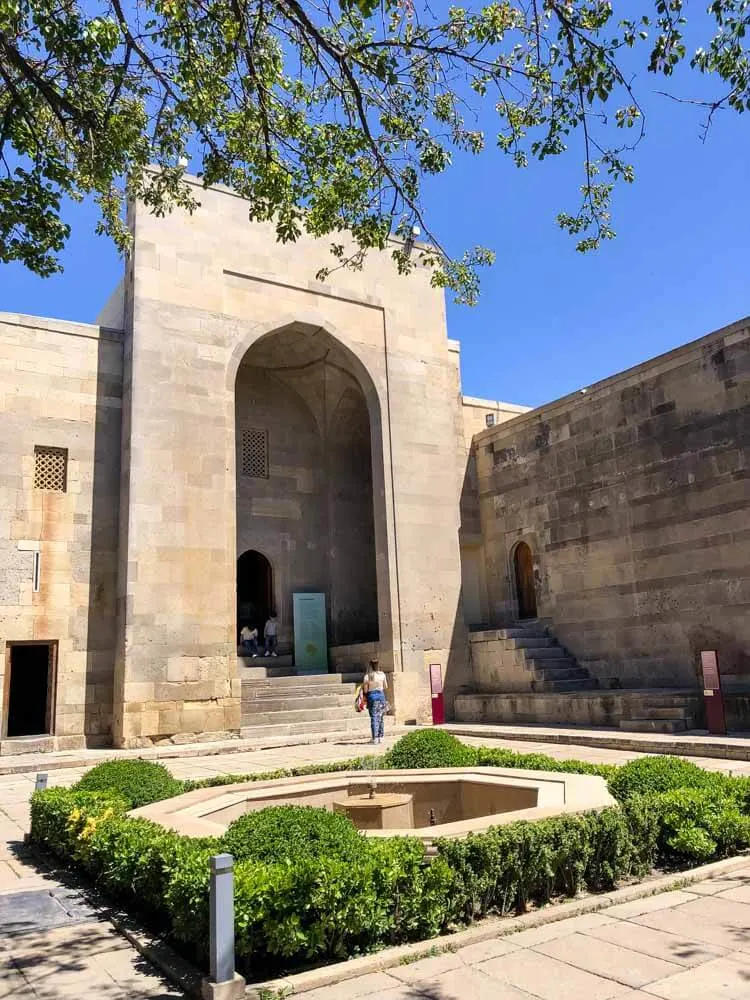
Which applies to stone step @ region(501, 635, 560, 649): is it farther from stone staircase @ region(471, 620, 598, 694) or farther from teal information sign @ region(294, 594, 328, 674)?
teal information sign @ region(294, 594, 328, 674)

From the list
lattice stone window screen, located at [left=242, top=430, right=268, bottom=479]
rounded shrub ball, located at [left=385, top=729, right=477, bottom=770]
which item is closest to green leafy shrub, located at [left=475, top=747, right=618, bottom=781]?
rounded shrub ball, located at [left=385, top=729, right=477, bottom=770]

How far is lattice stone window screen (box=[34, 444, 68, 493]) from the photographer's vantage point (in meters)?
15.9

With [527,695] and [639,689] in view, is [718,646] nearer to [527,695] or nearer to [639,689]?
[639,689]

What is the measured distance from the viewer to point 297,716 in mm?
16938

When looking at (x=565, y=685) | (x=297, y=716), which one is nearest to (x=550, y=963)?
(x=565, y=685)

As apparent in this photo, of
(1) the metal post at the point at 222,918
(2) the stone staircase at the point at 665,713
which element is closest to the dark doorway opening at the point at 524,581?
(2) the stone staircase at the point at 665,713

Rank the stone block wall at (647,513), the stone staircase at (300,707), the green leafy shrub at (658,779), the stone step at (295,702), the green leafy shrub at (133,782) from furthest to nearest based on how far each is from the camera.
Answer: the stone step at (295,702) < the stone staircase at (300,707) < the stone block wall at (647,513) < the green leafy shrub at (133,782) < the green leafy shrub at (658,779)

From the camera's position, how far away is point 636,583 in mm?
15797

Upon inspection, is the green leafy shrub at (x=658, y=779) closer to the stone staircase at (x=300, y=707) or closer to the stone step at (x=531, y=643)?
the stone staircase at (x=300, y=707)

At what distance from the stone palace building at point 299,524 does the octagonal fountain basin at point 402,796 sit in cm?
671

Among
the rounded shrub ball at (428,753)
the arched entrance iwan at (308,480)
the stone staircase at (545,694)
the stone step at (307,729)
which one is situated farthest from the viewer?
the arched entrance iwan at (308,480)

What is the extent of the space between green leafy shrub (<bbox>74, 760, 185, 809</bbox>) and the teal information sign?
12.2 metres

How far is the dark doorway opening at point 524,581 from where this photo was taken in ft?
63.1

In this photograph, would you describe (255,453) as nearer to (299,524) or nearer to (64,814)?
(299,524)
